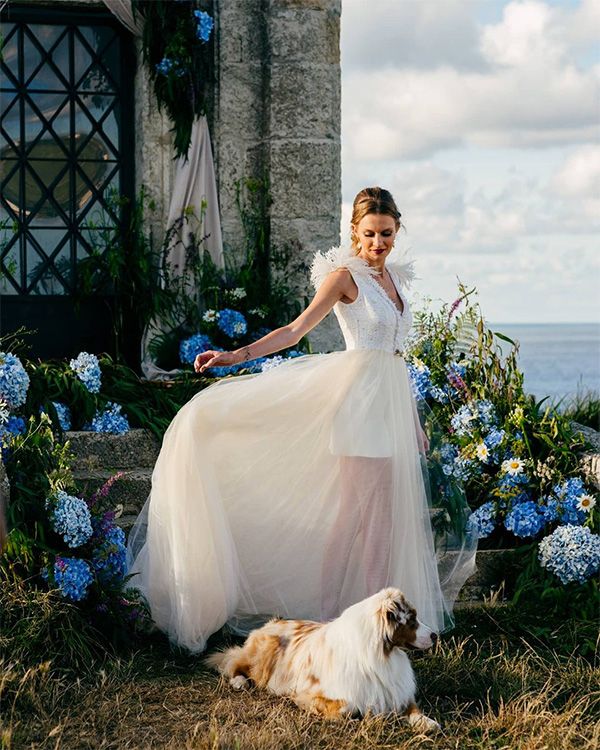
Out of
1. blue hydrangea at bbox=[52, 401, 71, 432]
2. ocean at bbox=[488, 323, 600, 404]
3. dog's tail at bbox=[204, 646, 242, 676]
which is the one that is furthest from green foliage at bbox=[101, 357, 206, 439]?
ocean at bbox=[488, 323, 600, 404]

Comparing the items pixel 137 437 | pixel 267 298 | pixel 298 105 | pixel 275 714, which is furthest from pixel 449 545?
pixel 298 105

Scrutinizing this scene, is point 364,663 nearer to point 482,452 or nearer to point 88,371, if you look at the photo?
point 482,452

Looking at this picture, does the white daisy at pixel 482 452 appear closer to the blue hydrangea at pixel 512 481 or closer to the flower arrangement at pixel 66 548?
the blue hydrangea at pixel 512 481

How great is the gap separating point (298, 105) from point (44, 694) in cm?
488

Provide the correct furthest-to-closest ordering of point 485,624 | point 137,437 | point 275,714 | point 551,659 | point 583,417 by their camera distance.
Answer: point 583,417, point 137,437, point 485,624, point 551,659, point 275,714

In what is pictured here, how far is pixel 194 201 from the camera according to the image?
809cm

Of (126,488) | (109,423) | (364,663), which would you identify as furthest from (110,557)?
(109,423)

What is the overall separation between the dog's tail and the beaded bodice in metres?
1.48

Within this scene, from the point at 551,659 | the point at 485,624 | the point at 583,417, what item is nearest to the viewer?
the point at 551,659

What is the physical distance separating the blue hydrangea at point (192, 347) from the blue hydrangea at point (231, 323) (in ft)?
0.50

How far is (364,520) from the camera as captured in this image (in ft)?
16.9

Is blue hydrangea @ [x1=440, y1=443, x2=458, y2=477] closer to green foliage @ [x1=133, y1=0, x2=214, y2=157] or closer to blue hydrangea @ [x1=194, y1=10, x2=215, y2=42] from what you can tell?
green foliage @ [x1=133, y1=0, x2=214, y2=157]

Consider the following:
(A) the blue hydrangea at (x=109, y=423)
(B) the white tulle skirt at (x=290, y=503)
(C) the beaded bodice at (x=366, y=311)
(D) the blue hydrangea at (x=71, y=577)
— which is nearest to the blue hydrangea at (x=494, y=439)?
(B) the white tulle skirt at (x=290, y=503)

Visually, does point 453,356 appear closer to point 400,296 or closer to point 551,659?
point 400,296
